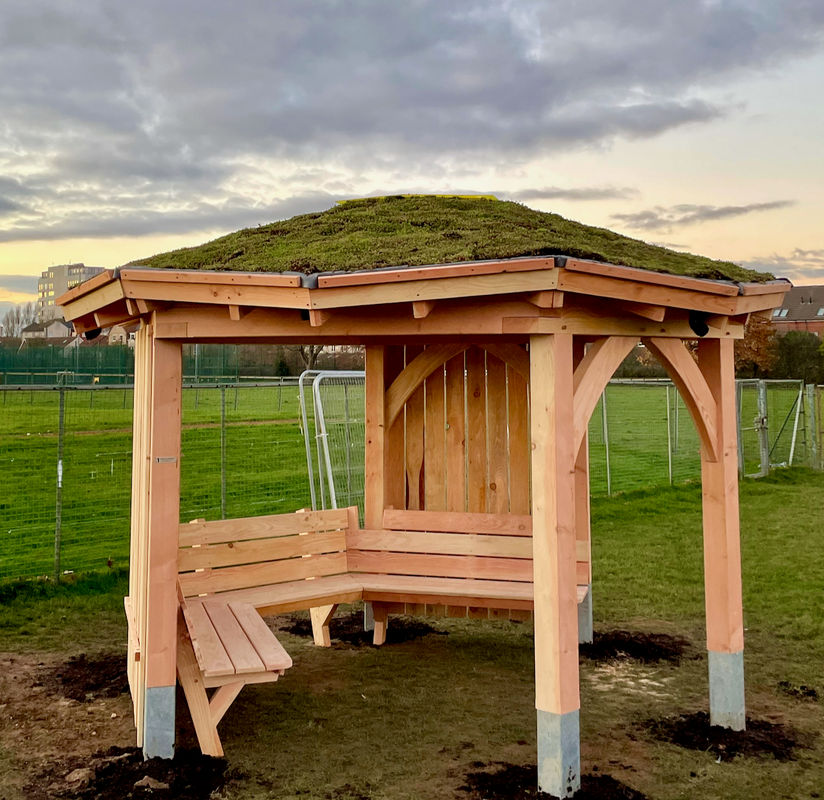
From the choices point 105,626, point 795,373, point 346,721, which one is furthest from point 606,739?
point 795,373

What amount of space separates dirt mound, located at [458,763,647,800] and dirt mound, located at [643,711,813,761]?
30.8 inches

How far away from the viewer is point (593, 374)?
4777 millimetres

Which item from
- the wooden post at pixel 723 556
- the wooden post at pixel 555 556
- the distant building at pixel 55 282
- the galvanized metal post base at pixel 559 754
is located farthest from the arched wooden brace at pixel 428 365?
the distant building at pixel 55 282

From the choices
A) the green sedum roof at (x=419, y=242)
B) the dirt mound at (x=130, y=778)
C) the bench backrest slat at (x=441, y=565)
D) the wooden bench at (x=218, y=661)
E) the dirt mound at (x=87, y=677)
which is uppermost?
the green sedum roof at (x=419, y=242)

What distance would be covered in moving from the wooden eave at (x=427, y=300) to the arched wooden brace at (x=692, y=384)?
0.09m

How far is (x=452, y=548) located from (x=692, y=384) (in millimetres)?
2441

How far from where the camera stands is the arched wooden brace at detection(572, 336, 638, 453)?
4.68 metres

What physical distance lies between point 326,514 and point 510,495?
148 cm

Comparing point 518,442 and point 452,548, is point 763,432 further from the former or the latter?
point 452,548

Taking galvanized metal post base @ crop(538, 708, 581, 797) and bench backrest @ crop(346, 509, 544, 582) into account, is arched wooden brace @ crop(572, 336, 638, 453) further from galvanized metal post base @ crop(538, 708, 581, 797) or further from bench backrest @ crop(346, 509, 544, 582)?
bench backrest @ crop(346, 509, 544, 582)

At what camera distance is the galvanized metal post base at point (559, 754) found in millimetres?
4465

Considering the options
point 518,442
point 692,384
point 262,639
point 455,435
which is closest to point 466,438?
point 455,435

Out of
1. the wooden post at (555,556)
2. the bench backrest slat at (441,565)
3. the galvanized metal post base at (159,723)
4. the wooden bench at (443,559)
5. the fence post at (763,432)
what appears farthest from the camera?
the fence post at (763,432)

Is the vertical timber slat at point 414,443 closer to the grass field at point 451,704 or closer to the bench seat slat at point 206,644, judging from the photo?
the grass field at point 451,704
